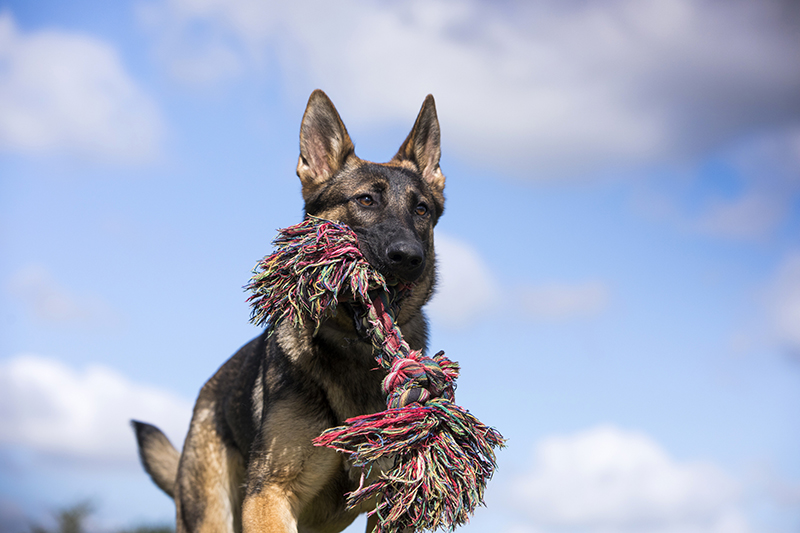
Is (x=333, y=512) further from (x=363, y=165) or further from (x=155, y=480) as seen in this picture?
(x=155, y=480)

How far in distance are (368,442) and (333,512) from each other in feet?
4.92

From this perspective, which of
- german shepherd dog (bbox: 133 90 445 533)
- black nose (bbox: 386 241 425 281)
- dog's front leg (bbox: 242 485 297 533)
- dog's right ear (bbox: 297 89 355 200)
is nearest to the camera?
black nose (bbox: 386 241 425 281)

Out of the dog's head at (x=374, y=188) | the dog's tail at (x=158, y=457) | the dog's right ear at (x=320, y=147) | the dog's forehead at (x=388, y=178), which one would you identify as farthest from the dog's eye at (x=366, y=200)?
the dog's tail at (x=158, y=457)

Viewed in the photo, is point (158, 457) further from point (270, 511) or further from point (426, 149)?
point (426, 149)

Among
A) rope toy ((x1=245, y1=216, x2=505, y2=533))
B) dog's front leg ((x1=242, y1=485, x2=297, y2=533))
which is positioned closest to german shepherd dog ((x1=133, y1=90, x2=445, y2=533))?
dog's front leg ((x1=242, y1=485, x2=297, y2=533))

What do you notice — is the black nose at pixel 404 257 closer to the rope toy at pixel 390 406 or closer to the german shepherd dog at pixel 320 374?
the german shepherd dog at pixel 320 374

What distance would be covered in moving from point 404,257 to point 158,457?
15.0 ft

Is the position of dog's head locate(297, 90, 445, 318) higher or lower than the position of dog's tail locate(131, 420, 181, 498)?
higher

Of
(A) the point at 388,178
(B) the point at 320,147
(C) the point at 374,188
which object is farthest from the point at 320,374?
(B) the point at 320,147

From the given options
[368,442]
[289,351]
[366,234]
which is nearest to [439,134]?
[366,234]

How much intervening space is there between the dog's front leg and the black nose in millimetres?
1712

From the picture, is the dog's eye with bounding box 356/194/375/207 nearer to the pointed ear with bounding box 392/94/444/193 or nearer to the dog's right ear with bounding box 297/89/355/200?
the dog's right ear with bounding box 297/89/355/200

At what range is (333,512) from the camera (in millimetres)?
5031

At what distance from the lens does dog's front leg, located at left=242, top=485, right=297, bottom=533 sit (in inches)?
180
